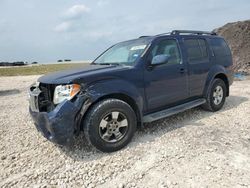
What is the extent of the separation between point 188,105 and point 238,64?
10596 mm

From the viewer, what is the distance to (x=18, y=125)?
5430 millimetres

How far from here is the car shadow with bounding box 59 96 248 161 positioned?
3.86 meters

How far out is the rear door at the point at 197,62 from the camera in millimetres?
5129

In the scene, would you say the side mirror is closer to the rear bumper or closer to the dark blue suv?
the dark blue suv

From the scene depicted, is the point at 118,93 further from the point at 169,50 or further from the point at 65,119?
the point at 169,50

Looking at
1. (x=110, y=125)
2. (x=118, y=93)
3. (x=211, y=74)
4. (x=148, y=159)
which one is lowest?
(x=148, y=159)

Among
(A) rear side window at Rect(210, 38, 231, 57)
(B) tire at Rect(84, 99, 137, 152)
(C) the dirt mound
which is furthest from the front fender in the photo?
(C) the dirt mound

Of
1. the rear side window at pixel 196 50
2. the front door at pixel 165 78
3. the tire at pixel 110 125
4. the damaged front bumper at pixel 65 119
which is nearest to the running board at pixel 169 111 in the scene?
the front door at pixel 165 78

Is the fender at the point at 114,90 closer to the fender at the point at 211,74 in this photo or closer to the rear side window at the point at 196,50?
the rear side window at the point at 196,50

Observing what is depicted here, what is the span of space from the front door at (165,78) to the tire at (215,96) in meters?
0.86

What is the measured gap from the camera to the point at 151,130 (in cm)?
471

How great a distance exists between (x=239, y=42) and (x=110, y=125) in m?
14.2

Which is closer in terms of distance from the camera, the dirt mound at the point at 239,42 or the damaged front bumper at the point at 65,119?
the damaged front bumper at the point at 65,119

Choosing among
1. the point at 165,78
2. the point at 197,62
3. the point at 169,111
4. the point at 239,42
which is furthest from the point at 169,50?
the point at 239,42
